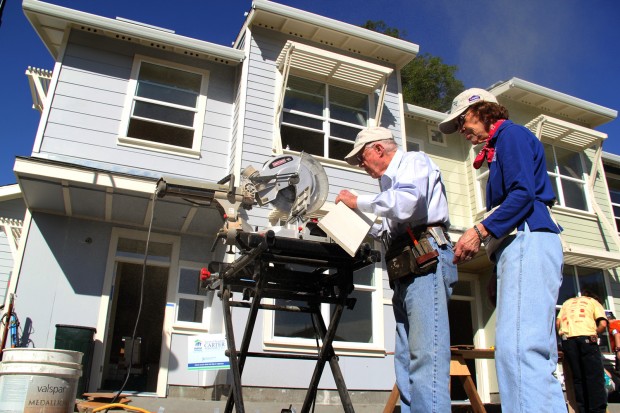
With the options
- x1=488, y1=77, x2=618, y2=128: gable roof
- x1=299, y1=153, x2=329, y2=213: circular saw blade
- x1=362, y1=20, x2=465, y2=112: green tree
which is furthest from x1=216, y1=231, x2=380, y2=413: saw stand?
x1=362, y1=20, x2=465, y2=112: green tree

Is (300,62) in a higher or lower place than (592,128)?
lower

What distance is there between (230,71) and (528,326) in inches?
316

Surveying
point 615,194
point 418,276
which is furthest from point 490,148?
point 615,194

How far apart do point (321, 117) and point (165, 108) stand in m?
2.84

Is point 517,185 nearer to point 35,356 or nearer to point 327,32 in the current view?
point 35,356

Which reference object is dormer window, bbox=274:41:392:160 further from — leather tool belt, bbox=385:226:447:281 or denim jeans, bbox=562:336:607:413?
leather tool belt, bbox=385:226:447:281

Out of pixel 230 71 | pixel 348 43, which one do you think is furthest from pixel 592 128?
pixel 230 71

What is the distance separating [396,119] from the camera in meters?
9.42

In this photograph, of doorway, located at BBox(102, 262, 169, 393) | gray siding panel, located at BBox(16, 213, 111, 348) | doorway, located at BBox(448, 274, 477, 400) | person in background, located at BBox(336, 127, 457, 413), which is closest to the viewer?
person in background, located at BBox(336, 127, 457, 413)

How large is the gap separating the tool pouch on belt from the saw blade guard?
66 centimetres

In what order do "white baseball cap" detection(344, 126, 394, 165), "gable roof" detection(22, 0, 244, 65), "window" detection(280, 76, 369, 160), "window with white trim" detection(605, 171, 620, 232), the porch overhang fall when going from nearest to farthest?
"white baseball cap" detection(344, 126, 394, 165), the porch overhang, "gable roof" detection(22, 0, 244, 65), "window" detection(280, 76, 369, 160), "window with white trim" detection(605, 171, 620, 232)

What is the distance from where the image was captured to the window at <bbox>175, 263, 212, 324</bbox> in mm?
7613

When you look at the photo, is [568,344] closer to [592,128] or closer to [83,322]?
[83,322]

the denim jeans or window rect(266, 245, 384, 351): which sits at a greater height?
window rect(266, 245, 384, 351)
